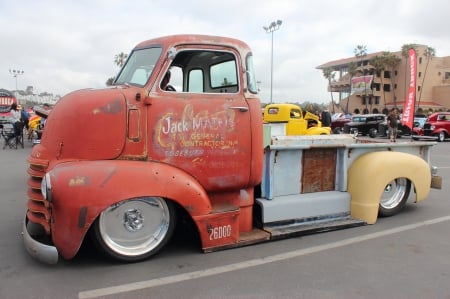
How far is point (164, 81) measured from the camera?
4.24 meters

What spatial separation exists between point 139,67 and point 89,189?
5.10 feet

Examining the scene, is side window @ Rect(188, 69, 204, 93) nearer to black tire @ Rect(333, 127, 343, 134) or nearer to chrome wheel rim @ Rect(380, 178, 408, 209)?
chrome wheel rim @ Rect(380, 178, 408, 209)

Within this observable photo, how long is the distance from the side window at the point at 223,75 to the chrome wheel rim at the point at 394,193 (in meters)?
2.97

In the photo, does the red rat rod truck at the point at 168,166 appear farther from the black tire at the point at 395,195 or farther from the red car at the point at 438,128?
the red car at the point at 438,128

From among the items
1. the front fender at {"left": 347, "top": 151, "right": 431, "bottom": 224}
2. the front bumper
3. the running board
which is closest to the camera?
the front bumper

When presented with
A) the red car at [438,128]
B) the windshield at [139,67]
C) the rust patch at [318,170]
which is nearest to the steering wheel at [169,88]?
the windshield at [139,67]

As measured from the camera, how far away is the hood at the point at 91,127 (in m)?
3.88

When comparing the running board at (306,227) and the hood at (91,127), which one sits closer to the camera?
the hood at (91,127)

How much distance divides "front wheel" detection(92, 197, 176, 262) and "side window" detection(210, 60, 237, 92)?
163 cm

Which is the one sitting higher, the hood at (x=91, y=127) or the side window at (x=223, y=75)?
the side window at (x=223, y=75)

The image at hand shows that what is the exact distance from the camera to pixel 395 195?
611 centimetres

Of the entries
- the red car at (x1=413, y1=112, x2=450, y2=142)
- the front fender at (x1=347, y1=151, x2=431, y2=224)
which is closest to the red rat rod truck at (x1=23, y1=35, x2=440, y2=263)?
the front fender at (x1=347, y1=151, x2=431, y2=224)

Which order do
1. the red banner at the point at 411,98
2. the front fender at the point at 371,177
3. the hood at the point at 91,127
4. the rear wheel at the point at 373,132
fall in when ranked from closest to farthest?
the hood at the point at 91,127 < the front fender at the point at 371,177 < the red banner at the point at 411,98 < the rear wheel at the point at 373,132

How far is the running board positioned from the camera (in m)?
4.75
